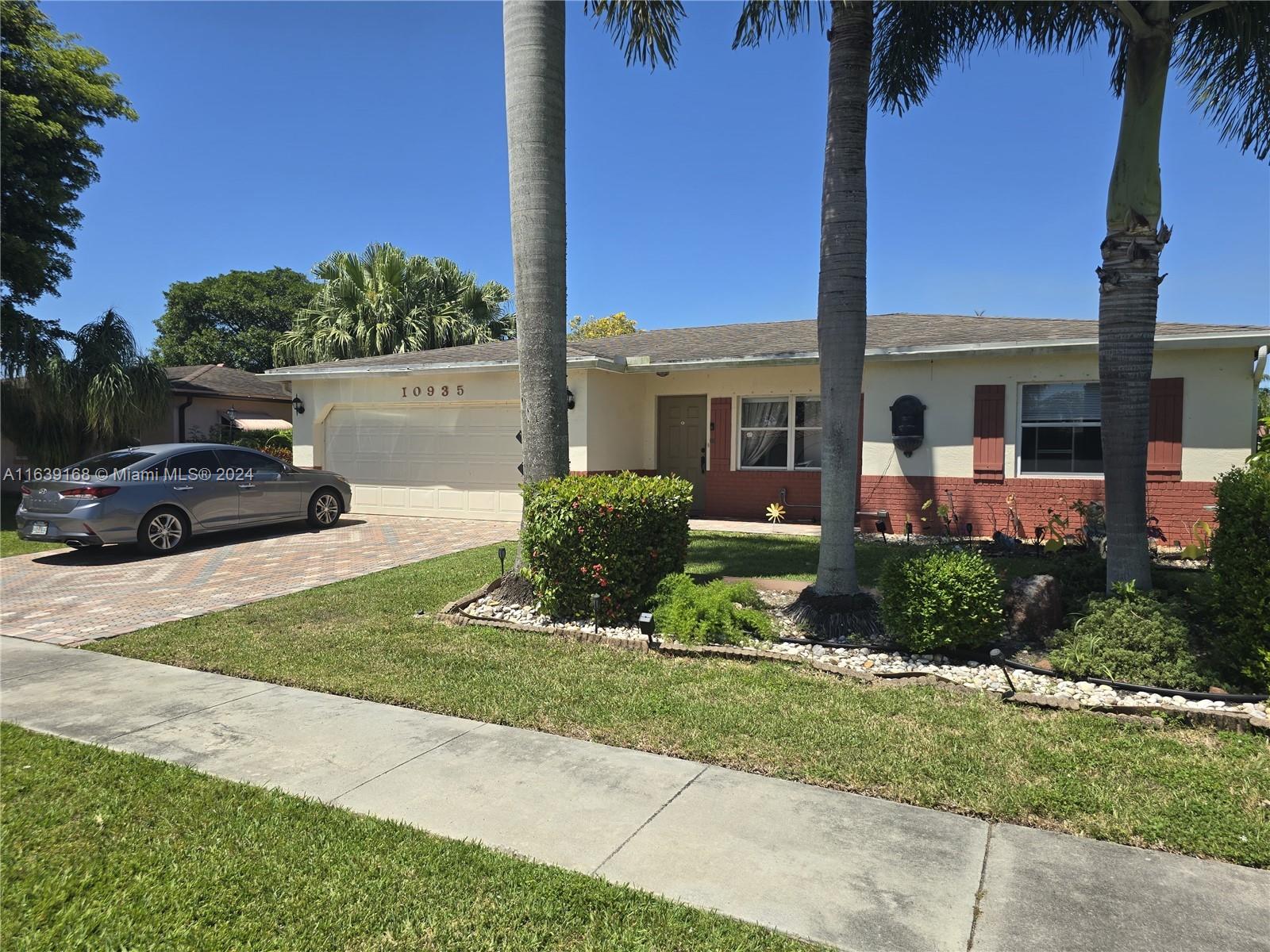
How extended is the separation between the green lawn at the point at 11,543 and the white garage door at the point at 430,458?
531 centimetres

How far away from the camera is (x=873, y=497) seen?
1270 cm

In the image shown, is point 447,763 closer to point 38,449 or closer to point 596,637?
point 596,637

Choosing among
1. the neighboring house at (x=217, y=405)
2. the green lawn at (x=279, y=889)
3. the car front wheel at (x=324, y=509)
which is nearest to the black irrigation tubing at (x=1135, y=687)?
the green lawn at (x=279, y=889)

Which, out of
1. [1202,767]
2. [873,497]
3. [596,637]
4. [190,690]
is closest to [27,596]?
[190,690]

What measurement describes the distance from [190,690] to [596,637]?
293 centimetres

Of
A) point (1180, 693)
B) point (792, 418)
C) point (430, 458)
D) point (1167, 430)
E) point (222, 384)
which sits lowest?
point (1180, 693)

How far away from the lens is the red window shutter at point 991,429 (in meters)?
11.8

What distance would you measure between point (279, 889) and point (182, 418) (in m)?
21.9

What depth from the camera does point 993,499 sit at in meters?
11.9

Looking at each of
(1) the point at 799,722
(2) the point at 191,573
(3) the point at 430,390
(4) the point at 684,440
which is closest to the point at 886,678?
A: (1) the point at 799,722

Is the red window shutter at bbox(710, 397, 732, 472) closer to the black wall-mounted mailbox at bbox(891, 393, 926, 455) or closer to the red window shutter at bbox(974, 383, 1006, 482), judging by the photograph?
the black wall-mounted mailbox at bbox(891, 393, 926, 455)

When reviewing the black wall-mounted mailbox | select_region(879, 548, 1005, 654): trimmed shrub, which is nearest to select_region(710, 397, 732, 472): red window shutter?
the black wall-mounted mailbox

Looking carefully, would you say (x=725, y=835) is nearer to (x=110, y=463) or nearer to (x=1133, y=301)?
(x=1133, y=301)

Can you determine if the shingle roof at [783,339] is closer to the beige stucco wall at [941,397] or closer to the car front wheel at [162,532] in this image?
the beige stucco wall at [941,397]
